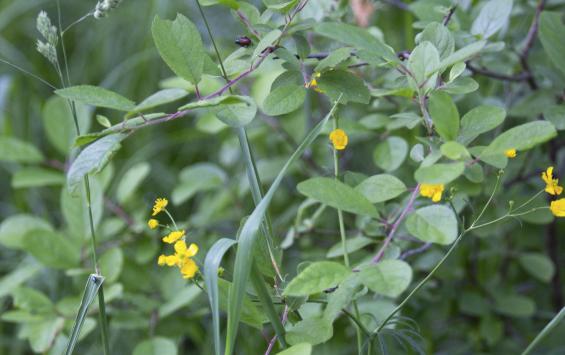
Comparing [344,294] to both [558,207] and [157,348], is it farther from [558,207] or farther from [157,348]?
[157,348]

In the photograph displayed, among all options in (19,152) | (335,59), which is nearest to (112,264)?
(19,152)

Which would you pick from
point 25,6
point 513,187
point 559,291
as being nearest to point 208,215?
point 513,187

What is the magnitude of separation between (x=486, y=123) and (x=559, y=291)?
2.62 ft

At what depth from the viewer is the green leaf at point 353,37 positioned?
0.73m

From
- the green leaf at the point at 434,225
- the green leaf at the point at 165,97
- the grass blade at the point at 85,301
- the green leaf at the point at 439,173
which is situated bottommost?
the grass blade at the point at 85,301

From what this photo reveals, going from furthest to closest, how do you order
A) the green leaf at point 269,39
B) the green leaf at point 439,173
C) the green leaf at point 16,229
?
the green leaf at point 16,229, the green leaf at point 269,39, the green leaf at point 439,173

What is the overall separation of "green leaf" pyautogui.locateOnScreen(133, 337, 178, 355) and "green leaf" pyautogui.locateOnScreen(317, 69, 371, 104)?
0.54 metres

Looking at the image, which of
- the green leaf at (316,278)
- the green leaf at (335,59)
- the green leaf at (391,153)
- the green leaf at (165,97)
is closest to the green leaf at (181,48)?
the green leaf at (165,97)

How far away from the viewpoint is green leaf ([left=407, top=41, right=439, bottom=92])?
2.63 ft

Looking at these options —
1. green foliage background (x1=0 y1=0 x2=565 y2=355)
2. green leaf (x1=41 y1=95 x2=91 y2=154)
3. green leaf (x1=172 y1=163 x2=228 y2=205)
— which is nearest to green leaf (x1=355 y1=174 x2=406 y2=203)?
green foliage background (x1=0 y1=0 x2=565 y2=355)

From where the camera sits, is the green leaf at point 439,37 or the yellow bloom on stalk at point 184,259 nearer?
the yellow bloom on stalk at point 184,259

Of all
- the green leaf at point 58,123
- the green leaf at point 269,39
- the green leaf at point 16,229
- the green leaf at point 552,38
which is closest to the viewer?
the green leaf at point 269,39

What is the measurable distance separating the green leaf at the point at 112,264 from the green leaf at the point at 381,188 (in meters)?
0.59

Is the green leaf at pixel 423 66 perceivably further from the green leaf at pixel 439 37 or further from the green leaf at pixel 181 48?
the green leaf at pixel 181 48
